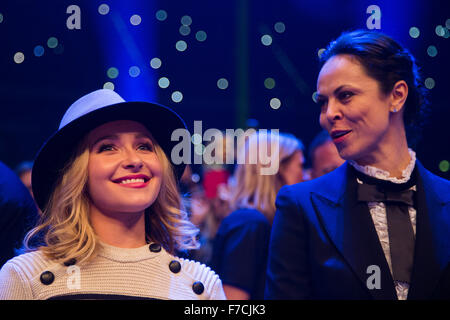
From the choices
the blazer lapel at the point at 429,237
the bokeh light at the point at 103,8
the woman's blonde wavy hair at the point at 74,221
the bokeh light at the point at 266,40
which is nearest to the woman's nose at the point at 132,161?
Answer: the woman's blonde wavy hair at the point at 74,221

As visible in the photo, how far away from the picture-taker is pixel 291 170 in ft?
9.65

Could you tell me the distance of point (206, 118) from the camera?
5508 mm

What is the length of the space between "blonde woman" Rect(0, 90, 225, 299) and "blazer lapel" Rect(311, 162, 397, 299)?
0.52 metres

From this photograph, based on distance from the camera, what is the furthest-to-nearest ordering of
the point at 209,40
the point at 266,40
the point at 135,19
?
the point at 209,40 < the point at 266,40 < the point at 135,19

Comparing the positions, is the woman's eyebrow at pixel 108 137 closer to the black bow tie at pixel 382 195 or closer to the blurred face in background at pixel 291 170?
the black bow tie at pixel 382 195

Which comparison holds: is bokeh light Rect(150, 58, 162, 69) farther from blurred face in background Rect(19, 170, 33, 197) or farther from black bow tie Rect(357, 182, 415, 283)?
blurred face in background Rect(19, 170, 33, 197)

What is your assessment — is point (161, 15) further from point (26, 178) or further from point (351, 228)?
point (26, 178)

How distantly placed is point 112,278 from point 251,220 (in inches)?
40.0

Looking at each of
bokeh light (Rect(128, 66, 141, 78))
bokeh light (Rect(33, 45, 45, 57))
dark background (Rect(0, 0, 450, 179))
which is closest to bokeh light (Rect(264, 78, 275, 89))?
dark background (Rect(0, 0, 450, 179))

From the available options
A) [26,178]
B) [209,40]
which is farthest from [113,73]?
[26,178]

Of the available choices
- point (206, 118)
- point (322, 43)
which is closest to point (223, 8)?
point (322, 43)

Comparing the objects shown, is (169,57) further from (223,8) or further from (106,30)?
(223,8)

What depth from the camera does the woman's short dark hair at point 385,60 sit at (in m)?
1.80
